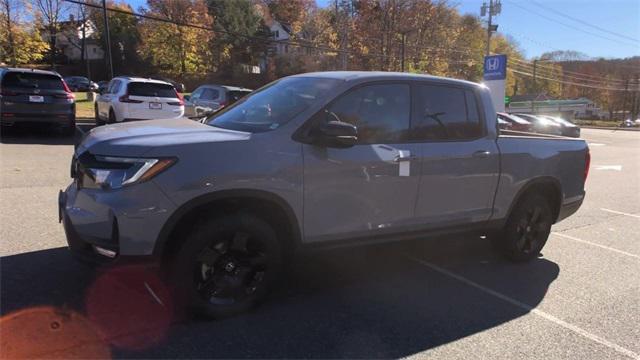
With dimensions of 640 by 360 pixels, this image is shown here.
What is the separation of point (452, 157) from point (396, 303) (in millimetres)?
1352

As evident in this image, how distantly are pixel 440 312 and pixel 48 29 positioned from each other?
214 feet

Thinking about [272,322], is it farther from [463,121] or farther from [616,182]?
[616,182]

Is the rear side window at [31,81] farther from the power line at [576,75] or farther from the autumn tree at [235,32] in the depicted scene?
the power line at [576,75]

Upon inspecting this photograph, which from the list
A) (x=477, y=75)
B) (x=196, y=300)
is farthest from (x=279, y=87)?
(x=477, y=75)

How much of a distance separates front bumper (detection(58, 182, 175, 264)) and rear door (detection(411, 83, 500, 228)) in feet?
7.14

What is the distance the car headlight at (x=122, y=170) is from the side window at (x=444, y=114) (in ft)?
6.99

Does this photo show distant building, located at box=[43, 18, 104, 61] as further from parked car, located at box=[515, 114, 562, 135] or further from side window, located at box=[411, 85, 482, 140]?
side window, located at box=[411, 85, 482, 140]

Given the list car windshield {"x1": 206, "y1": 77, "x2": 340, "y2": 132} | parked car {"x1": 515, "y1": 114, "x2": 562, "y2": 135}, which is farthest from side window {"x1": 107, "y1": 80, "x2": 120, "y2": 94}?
parked car {"x1": 515, "y1": 114, "x2": 562, "y2": 135}

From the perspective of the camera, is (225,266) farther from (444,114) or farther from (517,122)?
(517,122)

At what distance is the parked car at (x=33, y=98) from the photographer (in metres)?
12.6

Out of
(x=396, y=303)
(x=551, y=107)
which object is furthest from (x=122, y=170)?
(x=551, y=107)

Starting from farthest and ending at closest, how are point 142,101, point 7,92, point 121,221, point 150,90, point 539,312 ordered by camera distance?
point 150,90 → point 142,101 → point 7,92 → point 539,312 → point 121,221

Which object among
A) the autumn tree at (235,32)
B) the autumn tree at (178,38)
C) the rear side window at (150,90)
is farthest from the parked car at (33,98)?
the autumn tree at (235,32)

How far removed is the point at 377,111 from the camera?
14.4 ft
